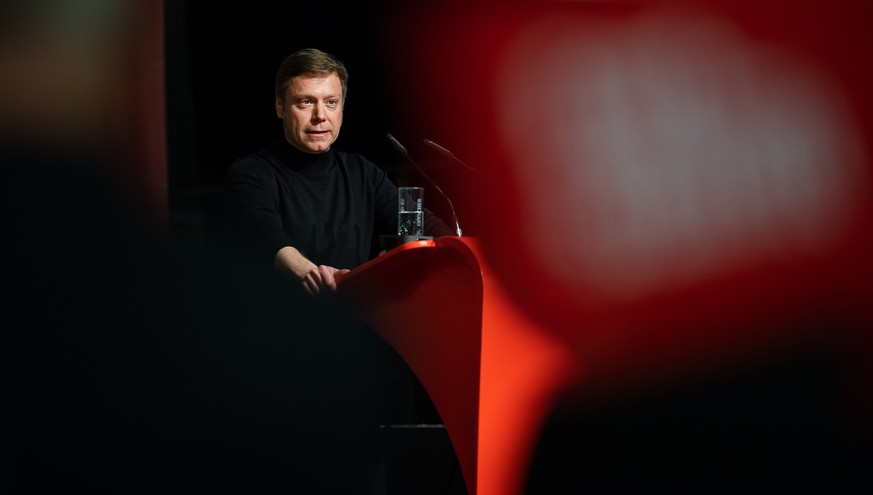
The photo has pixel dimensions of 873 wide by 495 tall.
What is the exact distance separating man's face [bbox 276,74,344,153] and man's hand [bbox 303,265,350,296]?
2.03 feet

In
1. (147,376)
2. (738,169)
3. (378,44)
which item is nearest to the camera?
(738,169)

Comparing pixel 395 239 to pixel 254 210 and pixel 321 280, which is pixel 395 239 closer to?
pixel 321 280

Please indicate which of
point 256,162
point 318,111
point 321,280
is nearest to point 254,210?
point 256,162

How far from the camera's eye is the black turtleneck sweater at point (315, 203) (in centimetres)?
202

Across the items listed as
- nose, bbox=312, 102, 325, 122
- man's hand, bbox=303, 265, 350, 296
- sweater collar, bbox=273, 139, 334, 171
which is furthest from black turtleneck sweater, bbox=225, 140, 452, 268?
man's hand, bbox=303, 265, 350, 296

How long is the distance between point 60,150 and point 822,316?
2381 mm

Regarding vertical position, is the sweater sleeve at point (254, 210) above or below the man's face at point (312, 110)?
below

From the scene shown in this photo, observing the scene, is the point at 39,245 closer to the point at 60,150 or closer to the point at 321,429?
the point at 60,150

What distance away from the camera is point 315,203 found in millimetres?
2129

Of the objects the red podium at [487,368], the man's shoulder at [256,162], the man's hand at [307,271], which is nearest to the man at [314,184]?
the man's shoulder at [256,162]

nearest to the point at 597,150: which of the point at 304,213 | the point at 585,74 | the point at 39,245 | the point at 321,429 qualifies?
the point at 585,74

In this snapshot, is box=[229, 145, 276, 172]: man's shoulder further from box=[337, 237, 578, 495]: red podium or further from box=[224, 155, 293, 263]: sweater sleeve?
box=[337, 237, 578, 495]: red podium

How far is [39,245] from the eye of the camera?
100 inches

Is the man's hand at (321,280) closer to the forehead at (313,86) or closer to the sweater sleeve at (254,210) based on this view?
the sweater sleeve at (254,210)
